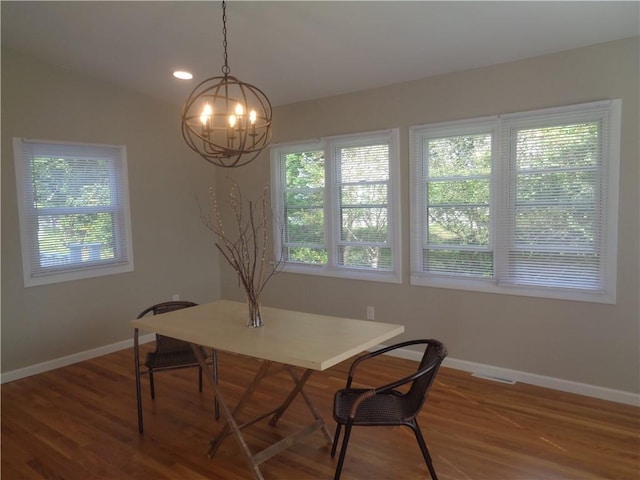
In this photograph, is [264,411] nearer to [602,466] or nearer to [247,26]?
[602,466]

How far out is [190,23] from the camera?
321 centimetres

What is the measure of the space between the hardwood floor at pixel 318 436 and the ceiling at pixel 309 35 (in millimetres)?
2486

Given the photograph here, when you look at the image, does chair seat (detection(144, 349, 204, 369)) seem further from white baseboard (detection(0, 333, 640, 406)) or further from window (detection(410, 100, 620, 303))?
window (detection(410, 100, 620, 303))

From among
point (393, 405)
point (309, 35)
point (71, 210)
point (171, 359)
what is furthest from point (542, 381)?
point (71, 210)

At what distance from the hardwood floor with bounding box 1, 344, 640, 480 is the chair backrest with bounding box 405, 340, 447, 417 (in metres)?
0.48

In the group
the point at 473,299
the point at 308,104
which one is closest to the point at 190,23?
the point at 308,104

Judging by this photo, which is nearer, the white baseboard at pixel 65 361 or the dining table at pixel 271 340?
the dining table at pixel 271 340

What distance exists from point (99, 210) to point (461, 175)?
3407 mm

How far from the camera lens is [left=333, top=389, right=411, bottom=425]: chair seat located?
2094 millimetres

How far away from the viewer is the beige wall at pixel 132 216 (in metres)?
3.88

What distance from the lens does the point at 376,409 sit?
221 centimetres

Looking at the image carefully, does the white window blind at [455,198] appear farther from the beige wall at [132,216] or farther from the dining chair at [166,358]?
the beige wall at [132,216]

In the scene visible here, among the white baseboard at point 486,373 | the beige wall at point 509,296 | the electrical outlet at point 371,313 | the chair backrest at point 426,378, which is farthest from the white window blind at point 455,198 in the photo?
the chair backrest at point 426,378

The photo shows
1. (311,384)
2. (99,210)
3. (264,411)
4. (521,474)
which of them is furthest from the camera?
(99,210)
